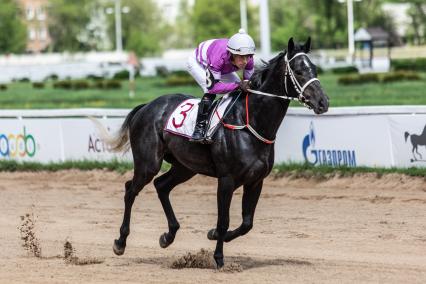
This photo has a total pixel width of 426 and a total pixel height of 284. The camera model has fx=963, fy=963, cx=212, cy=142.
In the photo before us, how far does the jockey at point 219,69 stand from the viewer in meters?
8.32

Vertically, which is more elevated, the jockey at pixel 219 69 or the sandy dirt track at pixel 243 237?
the jockey at pixel 219 69

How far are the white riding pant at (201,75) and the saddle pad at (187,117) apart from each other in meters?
0.22

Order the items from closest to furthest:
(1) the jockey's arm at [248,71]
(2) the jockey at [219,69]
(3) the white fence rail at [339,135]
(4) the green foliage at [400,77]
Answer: (2) the jockey at [219,69] < (1) the jockey's arm at [248,71] < (3) the white fence rail at [339,135] < (4) the green foliage at [400,77]

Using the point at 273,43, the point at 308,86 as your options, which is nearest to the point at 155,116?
the point at 308,86

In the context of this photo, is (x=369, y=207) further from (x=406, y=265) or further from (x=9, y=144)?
(x=9, y=144)

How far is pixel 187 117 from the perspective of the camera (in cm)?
885

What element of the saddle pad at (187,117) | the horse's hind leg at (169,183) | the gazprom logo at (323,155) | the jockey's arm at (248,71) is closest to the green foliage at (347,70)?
the gazprom logo at (323,155)

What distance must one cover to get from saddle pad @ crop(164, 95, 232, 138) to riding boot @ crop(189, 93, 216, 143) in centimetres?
9

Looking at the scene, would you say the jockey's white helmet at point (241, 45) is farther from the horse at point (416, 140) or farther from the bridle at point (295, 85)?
the horse at point (416, 140)

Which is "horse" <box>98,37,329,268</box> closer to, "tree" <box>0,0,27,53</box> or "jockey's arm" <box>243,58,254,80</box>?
"jockey's arm" <box>243,58,254,80</box>

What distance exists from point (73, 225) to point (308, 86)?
4739mm

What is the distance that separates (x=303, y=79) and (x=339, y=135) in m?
6.19

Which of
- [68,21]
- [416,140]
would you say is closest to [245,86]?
[416,140]

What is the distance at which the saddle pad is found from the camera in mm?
8492
